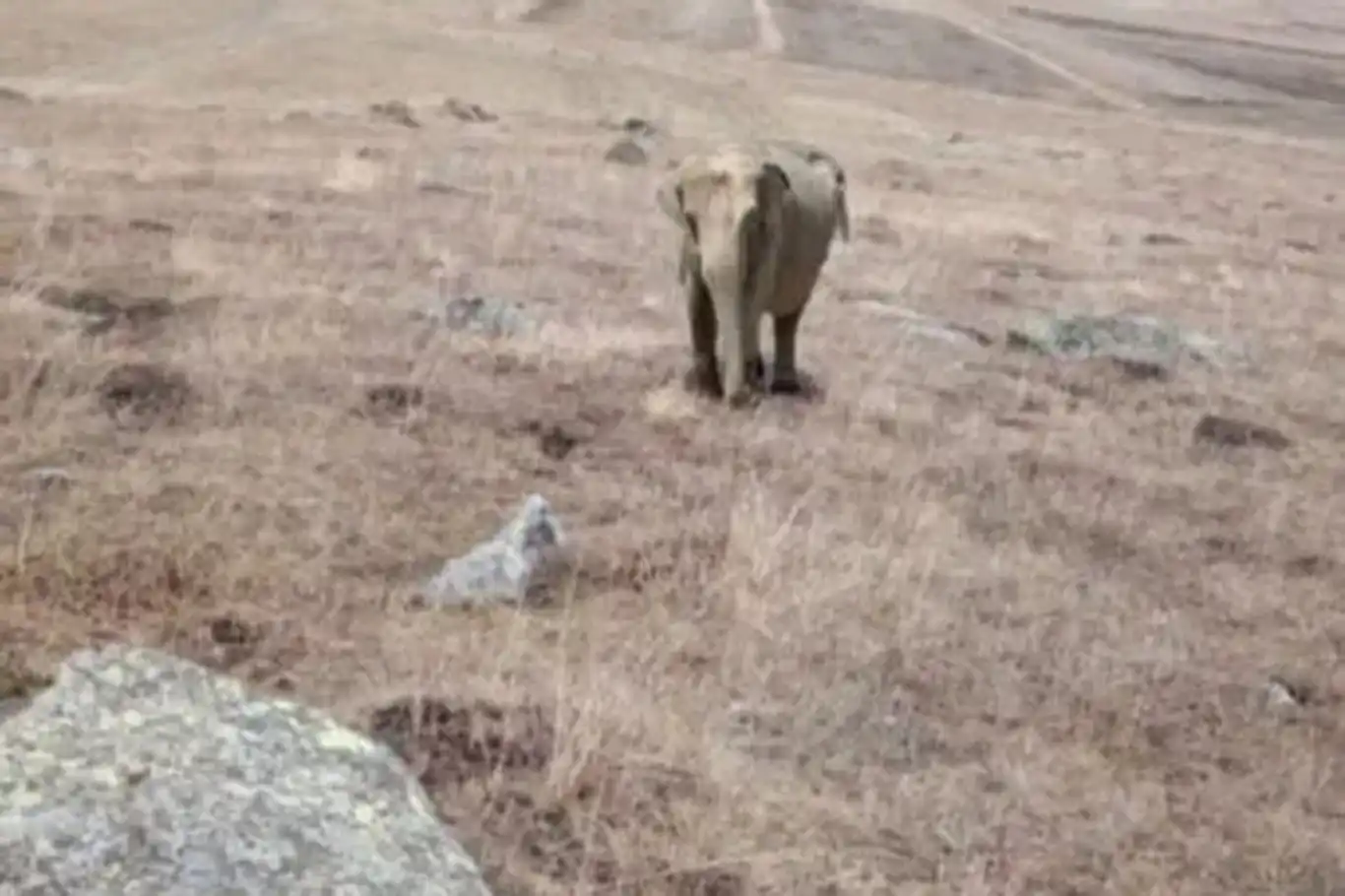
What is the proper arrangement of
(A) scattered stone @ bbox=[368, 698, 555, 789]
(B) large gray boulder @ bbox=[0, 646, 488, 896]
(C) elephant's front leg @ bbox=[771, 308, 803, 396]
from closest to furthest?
1. (B) large gray boulder @ bbox=[0, 646, 488, 896]
2. (A) scattered stone @ bbox=[368, 698, 555, 789]
3. (C) elephant's front leg @ bbox=[771, 308, 803, 396]

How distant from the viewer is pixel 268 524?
7906 mm

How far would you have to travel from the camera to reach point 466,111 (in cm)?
2492

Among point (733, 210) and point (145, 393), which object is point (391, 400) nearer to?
point (145, 393)

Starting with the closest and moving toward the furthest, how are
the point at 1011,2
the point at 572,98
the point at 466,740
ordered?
1. the point at 466,740
2. the point at 572,98
3. the point at 1011,2

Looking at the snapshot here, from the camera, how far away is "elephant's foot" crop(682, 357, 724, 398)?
11.1m

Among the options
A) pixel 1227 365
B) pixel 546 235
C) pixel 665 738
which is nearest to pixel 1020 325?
pixel 1227 365

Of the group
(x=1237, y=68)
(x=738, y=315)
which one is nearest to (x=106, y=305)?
(x=738, y=315)

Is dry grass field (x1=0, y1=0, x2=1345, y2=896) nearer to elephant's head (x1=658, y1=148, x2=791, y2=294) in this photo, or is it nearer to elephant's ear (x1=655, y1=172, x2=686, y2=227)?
elephant's head (x1=658, y1=148, x2=791, y2=294)

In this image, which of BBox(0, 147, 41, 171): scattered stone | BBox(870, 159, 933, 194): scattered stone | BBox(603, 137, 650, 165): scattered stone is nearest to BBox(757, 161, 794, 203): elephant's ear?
BBox(0, 147, 41, 171): scattered stone

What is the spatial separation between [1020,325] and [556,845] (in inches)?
388

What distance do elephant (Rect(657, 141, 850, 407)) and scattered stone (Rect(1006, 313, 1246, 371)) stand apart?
289 centimetres

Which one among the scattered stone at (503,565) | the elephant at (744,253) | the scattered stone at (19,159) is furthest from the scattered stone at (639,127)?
the scattered stone at (503,565)

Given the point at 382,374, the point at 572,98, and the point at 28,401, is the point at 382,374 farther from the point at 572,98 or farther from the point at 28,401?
the point at 572,98

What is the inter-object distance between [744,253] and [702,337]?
0.73m
